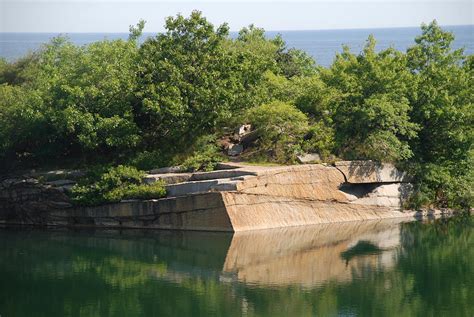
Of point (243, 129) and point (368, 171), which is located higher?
point (243, 129)

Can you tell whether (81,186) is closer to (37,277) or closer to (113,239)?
(113,239)

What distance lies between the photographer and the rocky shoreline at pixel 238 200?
36094mm

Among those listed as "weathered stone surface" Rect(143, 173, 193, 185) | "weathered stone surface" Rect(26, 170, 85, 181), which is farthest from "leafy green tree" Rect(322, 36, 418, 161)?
"weathered stone surface" Rect(26, 170, 85, 181)

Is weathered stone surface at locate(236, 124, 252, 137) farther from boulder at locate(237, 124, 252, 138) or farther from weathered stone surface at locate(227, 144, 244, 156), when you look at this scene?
weathered stone surface at locate(227, 144, 244, 156)

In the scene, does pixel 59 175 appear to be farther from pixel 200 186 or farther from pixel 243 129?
pixel 243 129

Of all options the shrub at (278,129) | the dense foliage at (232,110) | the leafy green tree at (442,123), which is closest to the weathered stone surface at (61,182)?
the dense foliage at (232,110)

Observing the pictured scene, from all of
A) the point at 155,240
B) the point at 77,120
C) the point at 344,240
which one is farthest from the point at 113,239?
the point at 344,240

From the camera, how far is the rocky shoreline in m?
36.1

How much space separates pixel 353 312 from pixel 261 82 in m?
14.9

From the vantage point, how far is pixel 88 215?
38.3 meters

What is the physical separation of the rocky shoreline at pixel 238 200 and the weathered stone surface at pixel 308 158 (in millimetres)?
632

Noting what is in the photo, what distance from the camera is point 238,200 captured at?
35844mm

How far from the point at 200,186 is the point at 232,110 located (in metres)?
4.63

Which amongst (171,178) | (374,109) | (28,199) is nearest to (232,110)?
(171,178)
